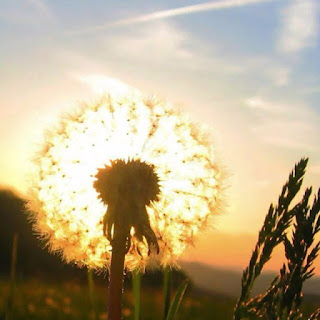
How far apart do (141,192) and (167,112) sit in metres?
1.45

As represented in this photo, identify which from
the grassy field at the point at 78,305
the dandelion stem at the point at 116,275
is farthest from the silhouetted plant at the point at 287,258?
the grassy field at the point at 78,305

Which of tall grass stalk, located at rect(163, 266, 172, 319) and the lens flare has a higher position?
the lens flare

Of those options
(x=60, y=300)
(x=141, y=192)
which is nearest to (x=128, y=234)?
(x=141, y=192)

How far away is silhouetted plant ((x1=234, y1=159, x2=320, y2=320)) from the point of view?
2270 mm

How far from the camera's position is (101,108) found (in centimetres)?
595

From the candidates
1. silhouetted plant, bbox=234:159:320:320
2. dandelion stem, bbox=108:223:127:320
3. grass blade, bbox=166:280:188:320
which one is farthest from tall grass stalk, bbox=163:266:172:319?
silhouetted plant, bbox=234:159:320:320

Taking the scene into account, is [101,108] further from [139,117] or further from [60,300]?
[60,300]

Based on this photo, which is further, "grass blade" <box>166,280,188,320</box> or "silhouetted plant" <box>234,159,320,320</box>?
"grass blade" <box>166,280,188,320</box>

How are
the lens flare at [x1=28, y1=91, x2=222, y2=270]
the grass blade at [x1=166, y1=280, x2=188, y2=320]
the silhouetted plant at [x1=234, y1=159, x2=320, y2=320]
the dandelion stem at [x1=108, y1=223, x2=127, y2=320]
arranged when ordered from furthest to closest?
1. the lens flare at [x1=28, y1=91, x2=222, y2=270]
2. the dandelion stem at [x1=108, y1=223, x2=127, y2=320]
3. the grass blade at [x1=166, y1=280, x2=188, y2=320]
4. the silhouetted plant at [x1=234, y1=159, x2=320, y2=320]

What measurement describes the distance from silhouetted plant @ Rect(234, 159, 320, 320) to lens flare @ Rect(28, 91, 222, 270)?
294 centimetres

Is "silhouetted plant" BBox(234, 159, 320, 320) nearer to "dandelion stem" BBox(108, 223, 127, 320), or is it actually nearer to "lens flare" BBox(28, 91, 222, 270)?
"dandelion stem" BBox(108, 223, 127, 320)

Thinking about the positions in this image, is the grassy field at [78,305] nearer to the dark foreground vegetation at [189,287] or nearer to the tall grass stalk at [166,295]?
the dark foreground vegetation at [189,287]

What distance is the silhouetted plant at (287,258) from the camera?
2.27 meters

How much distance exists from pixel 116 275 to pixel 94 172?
127cm
